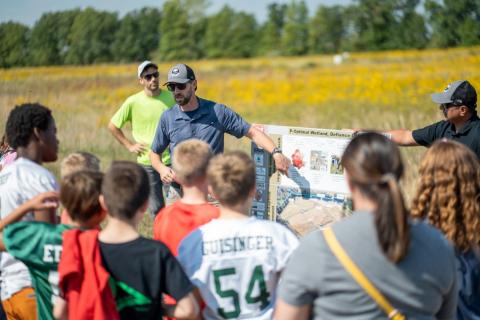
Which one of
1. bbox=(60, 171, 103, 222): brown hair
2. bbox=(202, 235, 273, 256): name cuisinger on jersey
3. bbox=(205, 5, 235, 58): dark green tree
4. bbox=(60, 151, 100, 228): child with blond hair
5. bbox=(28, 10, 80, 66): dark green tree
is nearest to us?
bbox=(202, 235, 273, 256): name cuisinger on jersey

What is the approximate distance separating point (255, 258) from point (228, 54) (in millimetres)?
98166

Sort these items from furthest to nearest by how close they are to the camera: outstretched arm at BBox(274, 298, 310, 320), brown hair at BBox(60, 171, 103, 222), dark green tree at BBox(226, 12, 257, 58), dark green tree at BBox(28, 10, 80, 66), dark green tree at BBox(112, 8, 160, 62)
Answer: dark green tree at BBox(226, 12, 257, 58) < dark green tree at BBox(112, 8, 160, 62) < dark green tree at BBox(28, 10, 80, 66) < brown hair at BBox(60, 171, 103, 222) < outstretched arm at BBox(274, 298, 310, 320)

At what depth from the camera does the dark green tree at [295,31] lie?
4016 inches

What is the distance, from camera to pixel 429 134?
5613 millimetres

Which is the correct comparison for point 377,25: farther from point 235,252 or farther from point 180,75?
point 235,252

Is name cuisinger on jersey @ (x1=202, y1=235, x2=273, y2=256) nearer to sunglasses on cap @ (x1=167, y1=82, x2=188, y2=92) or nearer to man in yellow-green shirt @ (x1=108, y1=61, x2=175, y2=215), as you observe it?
sunglasses on cap @ (x1=167, y1=82, x2=188, y2=92)

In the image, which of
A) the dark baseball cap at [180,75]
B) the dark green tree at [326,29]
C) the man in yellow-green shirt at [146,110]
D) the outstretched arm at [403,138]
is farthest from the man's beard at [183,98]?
the dark green tree at [326,29]

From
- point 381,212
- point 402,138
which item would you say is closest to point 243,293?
point 381,212

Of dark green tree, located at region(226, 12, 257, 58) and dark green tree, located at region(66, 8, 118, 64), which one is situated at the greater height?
dark green tree, located at region(226, 12, 257, 58)

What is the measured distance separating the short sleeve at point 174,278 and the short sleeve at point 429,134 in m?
3.47

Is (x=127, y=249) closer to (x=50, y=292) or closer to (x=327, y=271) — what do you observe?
(x=50, y=292)

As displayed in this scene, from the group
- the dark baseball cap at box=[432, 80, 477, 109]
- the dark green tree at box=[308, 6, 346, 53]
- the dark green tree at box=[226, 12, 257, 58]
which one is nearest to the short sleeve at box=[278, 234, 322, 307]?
the dark baseball cap at box=[432, 80, 477, 109]

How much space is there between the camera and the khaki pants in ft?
11.9

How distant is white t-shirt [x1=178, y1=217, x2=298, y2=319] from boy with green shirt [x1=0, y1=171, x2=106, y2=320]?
0.56 meters
